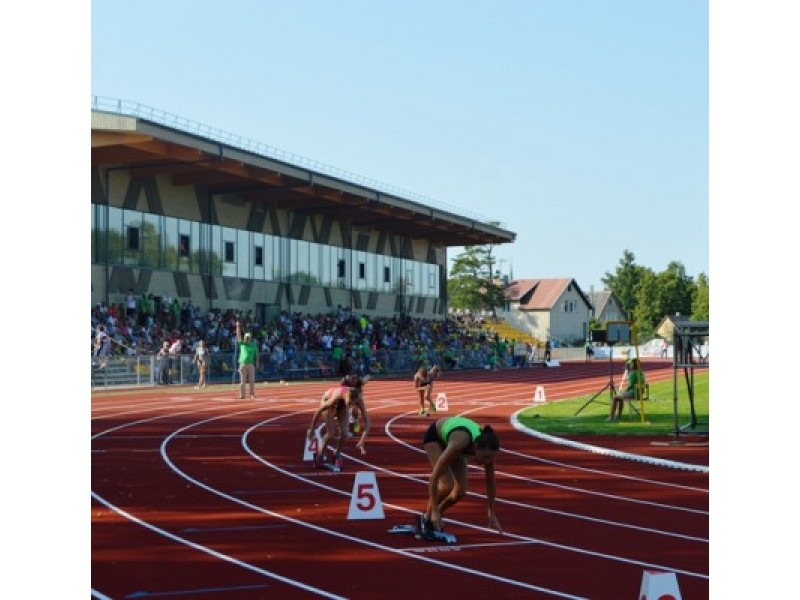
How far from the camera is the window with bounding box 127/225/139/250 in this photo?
38.4 m

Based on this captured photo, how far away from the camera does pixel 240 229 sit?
45.6 meters

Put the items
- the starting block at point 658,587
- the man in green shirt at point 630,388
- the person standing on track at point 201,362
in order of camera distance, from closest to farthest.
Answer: the starting block at point 658,587, the man in green shirt at point 630,388, the person standing on track at point 201,362

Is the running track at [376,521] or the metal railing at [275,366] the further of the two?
the metal railing at [275,366]

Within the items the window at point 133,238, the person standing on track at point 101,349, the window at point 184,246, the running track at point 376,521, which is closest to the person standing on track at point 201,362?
the person standing on track at point 101,349

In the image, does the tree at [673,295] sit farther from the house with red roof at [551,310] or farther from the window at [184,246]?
the window at [184,246]

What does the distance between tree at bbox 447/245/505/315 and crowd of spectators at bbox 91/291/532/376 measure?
121 ft

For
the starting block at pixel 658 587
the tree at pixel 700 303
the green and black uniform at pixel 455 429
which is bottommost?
the starting block at pixel 658 587

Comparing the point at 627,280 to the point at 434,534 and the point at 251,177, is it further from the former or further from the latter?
the point at 434,534

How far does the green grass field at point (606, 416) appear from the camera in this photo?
19984mm

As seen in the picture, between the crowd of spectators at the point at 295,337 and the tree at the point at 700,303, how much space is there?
4934cm

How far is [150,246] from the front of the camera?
3953 centimetres

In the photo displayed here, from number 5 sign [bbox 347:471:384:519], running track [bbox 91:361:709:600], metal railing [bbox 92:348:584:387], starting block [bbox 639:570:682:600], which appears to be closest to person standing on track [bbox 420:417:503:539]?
running track [bbox 91:361:709:600]

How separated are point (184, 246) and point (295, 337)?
5.62 meters

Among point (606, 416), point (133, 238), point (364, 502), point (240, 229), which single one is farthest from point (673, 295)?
point (364, 502)
